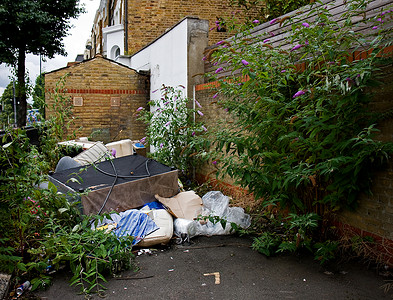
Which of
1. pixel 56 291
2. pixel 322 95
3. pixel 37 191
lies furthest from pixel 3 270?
pixel 322 95

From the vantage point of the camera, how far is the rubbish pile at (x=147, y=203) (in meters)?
4.68

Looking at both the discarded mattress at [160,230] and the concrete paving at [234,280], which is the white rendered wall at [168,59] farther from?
the concrete paving at [234,280]

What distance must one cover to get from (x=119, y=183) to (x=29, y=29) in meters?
16.7

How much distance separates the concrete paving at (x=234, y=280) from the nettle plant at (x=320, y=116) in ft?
2.24

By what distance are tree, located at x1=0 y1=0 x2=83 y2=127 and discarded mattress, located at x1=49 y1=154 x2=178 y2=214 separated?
48.2ft

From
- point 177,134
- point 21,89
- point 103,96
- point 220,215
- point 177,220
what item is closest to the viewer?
point 177,220

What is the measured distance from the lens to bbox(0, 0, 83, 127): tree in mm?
17484

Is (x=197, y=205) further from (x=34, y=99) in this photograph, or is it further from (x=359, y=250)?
(x=34, y=99)

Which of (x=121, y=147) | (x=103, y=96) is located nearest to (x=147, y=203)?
(x=121, y=147)

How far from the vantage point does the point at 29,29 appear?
731 inches

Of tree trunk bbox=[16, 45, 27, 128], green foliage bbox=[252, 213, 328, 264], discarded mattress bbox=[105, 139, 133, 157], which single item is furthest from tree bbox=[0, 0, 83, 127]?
green foliage bbox=[252, 213, 328, 264]

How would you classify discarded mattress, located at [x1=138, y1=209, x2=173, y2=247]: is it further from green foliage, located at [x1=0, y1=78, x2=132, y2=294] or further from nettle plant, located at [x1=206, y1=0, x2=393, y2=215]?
nettle plant, located at [x1=206, y1=0, x2=393, y2=215]

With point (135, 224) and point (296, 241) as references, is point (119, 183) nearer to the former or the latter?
point (135, 224)

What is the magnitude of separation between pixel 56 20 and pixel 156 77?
1120 centimetres
